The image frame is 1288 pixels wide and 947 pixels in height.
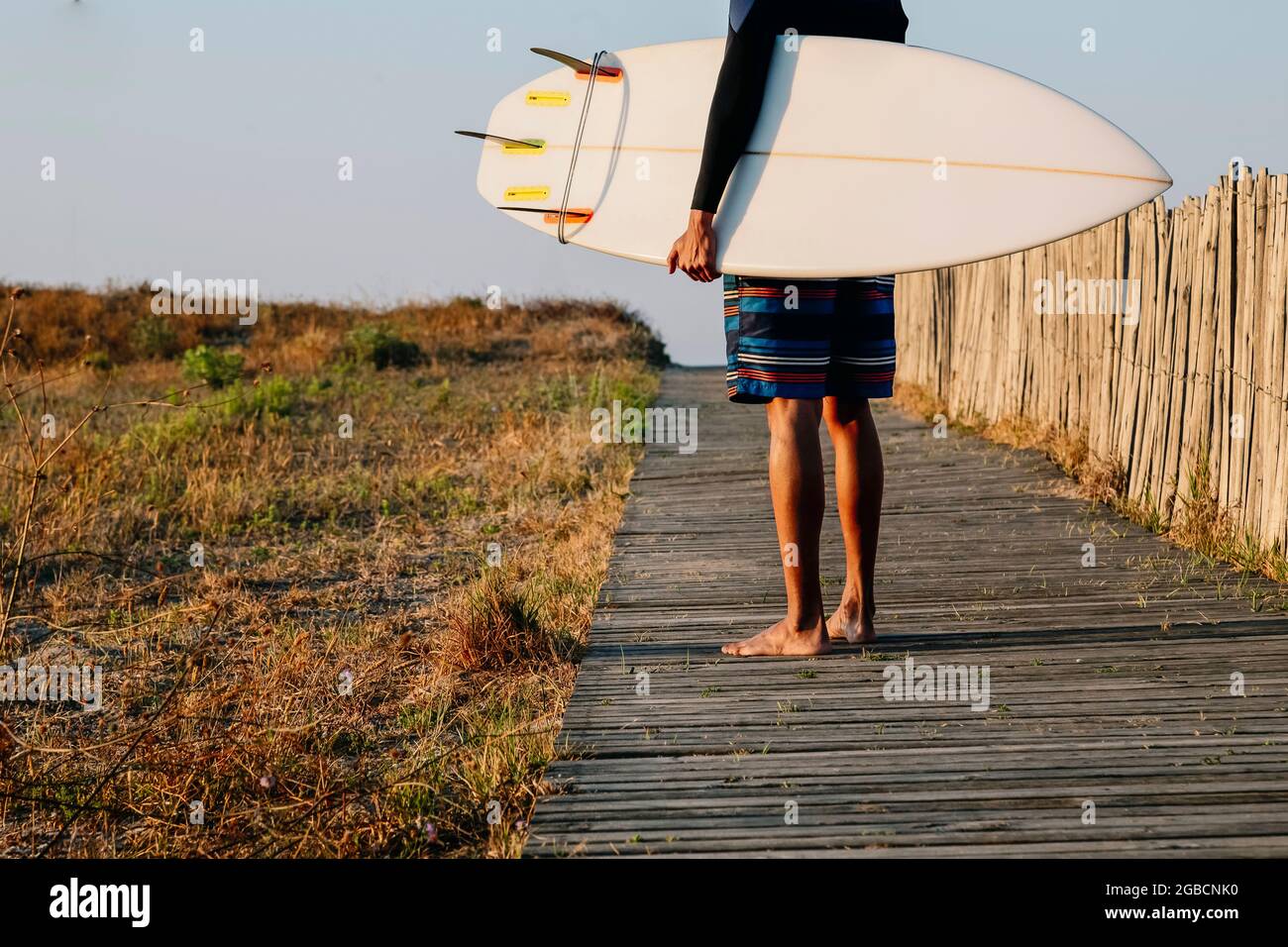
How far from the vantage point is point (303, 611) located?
5.12 meters

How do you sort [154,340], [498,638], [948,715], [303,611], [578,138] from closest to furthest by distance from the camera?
1. [948,715]
2. [498,638]
3. [578,138]
4. [303,611]
5. [154,340]

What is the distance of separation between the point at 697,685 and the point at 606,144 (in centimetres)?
198

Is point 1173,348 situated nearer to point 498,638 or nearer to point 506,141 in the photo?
point 506,141

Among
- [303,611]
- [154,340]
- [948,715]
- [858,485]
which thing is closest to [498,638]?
[858,485]

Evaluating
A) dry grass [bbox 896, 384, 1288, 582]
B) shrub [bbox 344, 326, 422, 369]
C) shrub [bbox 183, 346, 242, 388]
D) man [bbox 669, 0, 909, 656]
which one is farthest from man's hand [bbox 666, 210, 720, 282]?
shrub [bbox 344, 326, 422, 369]

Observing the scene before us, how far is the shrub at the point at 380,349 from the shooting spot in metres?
15.4

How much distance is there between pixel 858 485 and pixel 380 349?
1279 centimetres

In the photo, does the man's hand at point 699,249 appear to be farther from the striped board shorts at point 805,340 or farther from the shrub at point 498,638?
the shrub at point 498,638

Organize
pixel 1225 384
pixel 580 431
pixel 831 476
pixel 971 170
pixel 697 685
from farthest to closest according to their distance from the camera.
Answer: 1. pixel 580 431
2. pixel 831 476
3. pixel 1225 384
4. pixel 971 170
5. pixel 697 685

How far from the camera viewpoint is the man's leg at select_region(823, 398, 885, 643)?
11.2ft
